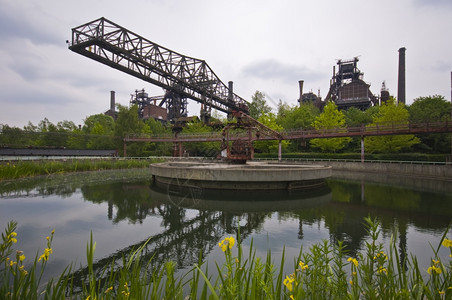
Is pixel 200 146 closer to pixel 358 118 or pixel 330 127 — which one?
pixel 330 127

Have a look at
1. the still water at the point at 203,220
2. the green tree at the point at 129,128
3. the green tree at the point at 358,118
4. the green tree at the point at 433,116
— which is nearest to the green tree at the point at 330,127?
the green tree at the point at 358,118

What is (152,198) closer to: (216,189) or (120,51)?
(216,189)

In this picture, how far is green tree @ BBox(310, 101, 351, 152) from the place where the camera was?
3841cm

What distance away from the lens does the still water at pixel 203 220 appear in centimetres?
585

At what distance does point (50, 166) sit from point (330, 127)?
3925 cm

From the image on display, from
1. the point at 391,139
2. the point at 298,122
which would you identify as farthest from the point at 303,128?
the point at 391,139

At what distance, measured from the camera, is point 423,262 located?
515 centimetres

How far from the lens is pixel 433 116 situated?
36344 mm

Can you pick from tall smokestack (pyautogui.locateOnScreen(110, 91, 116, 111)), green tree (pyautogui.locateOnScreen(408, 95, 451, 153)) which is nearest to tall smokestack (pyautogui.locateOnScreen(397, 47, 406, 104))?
green tree (pyautogui.locateOnScreen(408, 95, 451, 153))

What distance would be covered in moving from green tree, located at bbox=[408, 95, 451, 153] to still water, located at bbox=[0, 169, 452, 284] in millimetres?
27500

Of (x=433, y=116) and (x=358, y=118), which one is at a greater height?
(x=358, y=118)

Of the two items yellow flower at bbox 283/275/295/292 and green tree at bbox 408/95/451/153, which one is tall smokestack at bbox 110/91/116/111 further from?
yellow flower at bbox 283/275/295/292

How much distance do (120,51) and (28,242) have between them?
40869mm

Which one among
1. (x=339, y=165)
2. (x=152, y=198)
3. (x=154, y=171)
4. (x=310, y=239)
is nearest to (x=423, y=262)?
(x=310, y=239)
